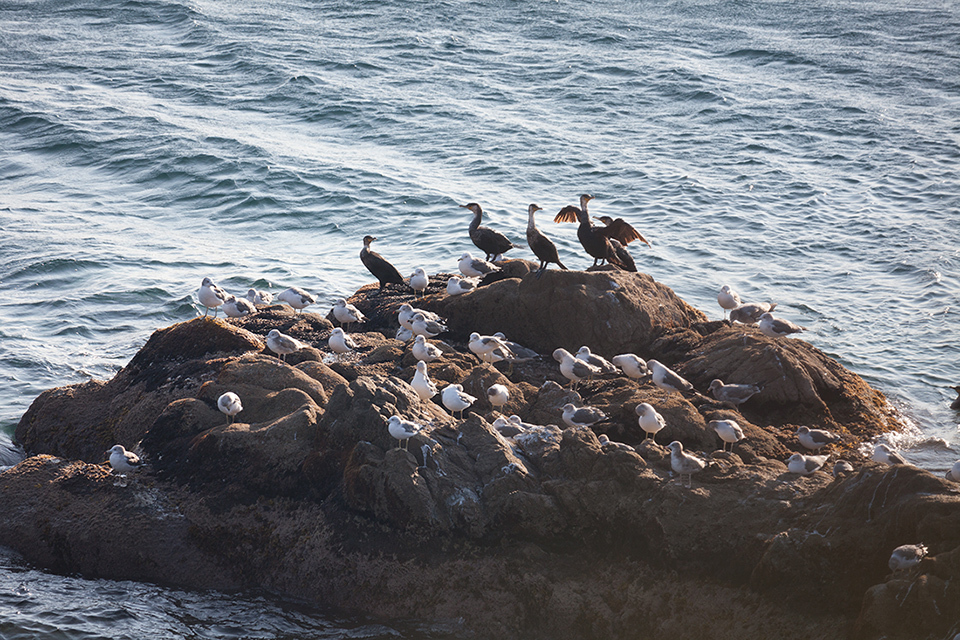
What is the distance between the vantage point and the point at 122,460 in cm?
839

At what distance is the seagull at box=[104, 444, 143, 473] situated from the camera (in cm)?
835

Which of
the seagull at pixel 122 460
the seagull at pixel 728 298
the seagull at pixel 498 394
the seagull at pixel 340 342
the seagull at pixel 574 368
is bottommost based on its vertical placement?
the seagull at pixel 122 460

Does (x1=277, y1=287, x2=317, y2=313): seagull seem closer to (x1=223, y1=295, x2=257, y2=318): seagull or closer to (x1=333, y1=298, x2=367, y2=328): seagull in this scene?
(x1=223, y1=295, x2=257, y2=318): seagull

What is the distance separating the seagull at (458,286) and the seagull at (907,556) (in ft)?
26.6

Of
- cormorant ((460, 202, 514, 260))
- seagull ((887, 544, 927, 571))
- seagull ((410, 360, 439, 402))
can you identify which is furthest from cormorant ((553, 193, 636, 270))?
seagull ((887, 544, 927, 571))

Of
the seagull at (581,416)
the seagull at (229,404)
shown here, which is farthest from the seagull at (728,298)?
the seagull at (229,404)

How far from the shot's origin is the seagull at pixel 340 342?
11.3m

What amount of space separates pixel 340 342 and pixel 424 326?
45.5 inches

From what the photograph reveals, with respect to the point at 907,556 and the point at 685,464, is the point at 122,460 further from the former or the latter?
the point at 907,556

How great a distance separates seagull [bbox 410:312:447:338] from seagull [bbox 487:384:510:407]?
2.02 meters

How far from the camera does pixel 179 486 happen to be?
27.2 feet

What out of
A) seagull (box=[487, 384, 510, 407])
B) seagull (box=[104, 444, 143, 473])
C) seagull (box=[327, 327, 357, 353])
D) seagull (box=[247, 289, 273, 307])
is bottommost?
seagull (box=[247, 289, 273, 307])

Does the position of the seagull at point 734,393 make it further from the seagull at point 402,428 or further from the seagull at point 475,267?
the seagull at point 475,267

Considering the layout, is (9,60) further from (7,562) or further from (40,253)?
→ (7,562)
